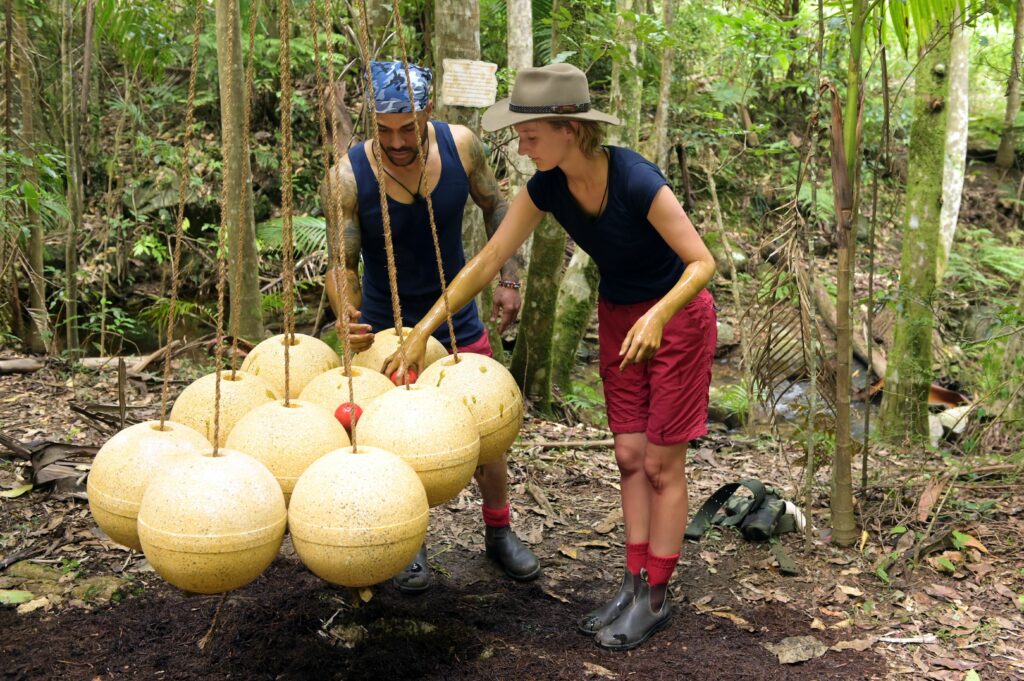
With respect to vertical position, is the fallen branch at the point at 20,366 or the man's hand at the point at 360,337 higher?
the man's hand at the point at 360,337

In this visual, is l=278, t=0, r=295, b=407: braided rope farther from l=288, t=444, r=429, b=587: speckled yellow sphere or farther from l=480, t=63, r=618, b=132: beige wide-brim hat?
l=480, t=63, r=618, b=132: beige wide-brim hat

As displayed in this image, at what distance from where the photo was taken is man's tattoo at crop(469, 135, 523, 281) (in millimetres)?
3801

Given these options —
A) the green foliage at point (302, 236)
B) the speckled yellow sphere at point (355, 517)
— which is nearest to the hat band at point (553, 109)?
the speckled yellow sphere at point (355, 517)

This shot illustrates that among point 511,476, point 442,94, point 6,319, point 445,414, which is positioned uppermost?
point 442,94

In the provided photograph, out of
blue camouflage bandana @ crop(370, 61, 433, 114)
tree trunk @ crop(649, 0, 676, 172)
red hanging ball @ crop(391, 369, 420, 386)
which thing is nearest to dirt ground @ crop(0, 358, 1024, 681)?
red hanging ball @ crop(391, 369, 420, 386)

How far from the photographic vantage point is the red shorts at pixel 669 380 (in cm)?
330

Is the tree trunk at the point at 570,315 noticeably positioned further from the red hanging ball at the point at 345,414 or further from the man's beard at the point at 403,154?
the red hanging ball at the point at 345,414

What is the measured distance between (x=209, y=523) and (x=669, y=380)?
1.84 meters

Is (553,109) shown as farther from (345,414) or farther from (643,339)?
(345,414)

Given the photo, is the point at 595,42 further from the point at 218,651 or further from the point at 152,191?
the point at 152,191

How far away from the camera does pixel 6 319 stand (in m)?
7.42

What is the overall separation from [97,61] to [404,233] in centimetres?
707

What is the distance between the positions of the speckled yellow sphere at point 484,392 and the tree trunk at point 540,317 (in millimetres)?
3356

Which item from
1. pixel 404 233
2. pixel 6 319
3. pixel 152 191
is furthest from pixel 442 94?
pixel 152 191
